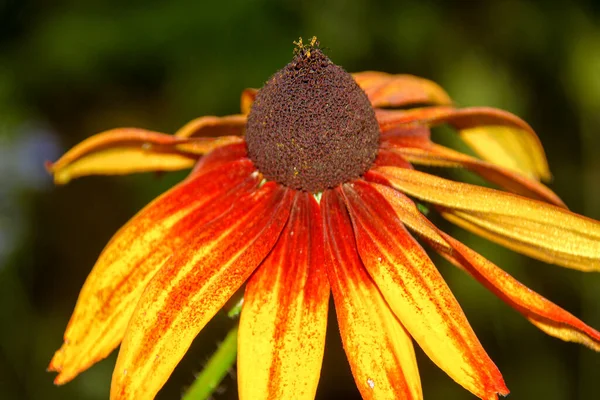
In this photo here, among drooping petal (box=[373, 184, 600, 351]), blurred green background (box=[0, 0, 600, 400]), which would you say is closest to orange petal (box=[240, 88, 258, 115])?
drooping petal (box=[373, 184, 600, 351])

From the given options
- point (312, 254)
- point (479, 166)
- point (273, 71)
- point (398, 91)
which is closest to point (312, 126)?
point (312, 254)

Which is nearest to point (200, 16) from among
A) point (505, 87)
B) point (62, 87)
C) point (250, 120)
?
point (62, 87)

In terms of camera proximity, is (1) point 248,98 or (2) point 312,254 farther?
(1) point 248,98

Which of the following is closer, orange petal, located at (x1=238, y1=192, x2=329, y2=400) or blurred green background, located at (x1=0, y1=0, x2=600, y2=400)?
orange petal, located at (x1=238, y1=192, x2=329, y2=400)

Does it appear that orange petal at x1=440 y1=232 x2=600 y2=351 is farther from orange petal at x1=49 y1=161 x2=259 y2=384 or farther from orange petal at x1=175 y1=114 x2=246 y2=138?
orange petal at x1=175 y1=114 x2=246 y2=138

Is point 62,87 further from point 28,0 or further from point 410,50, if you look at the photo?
point 410,50

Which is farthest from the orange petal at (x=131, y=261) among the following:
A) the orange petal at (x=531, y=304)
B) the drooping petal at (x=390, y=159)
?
the orange petal at (x=531, y=304)

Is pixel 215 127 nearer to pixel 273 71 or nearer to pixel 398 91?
pixel 398 91
